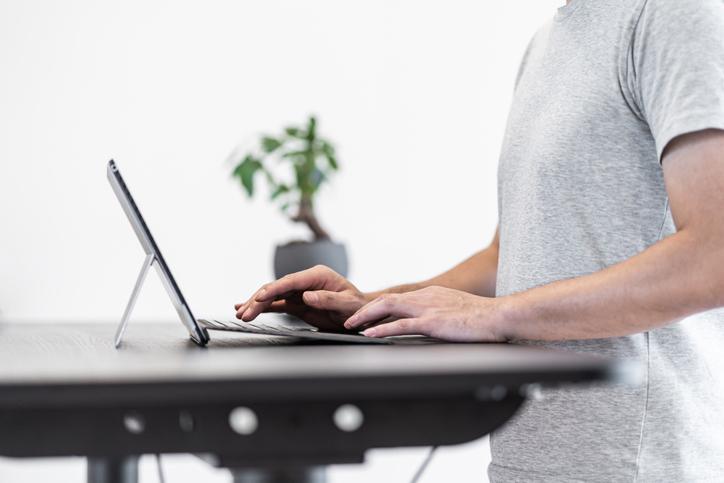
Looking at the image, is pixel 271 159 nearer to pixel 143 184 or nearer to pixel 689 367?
pixel 143 184

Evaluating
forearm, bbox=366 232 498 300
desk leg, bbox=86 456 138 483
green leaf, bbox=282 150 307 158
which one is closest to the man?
forearm, bbox=366 232 498 300

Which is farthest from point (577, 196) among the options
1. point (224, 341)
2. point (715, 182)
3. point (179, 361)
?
point (179, 361)

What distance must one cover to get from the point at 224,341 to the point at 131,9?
8.11 feet

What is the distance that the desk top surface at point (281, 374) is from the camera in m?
0.47

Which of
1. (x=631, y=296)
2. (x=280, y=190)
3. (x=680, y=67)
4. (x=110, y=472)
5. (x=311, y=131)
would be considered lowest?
(x=110, y=472)

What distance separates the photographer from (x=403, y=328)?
2.68 ft

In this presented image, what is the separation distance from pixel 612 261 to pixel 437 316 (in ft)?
0.92

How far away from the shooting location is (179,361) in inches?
23.9

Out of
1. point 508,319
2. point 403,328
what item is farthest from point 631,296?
point 403,328

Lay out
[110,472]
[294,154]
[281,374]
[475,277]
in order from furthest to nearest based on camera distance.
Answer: [294,154], [475,277], [110,472], [281,374]

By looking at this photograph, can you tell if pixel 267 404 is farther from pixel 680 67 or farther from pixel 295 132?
pixel 295 132

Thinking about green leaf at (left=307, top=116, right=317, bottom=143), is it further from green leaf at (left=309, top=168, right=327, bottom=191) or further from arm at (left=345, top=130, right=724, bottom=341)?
arm at (left=345, top=130, right=724, bottom=341)

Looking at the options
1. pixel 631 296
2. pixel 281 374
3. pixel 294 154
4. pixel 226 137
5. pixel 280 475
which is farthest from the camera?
pixel 226 137

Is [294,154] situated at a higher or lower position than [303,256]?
higher
